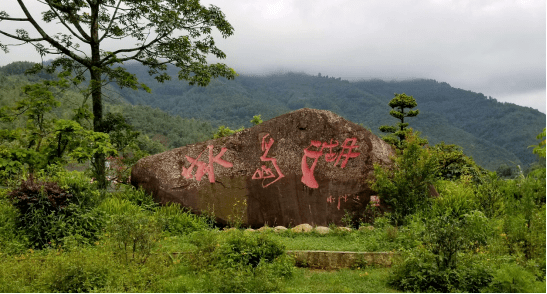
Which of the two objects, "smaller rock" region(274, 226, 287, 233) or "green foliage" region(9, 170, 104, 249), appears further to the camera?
"smaller rock" region(274, 226, 287, 233)

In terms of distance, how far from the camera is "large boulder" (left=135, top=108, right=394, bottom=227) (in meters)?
8.84

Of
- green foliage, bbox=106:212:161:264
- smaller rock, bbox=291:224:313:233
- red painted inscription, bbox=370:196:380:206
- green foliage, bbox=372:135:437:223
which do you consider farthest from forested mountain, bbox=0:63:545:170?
green foliage, bbox=106:212:161:264

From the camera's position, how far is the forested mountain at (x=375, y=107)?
162 ft

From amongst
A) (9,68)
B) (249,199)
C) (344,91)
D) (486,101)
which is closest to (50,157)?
(249,199)

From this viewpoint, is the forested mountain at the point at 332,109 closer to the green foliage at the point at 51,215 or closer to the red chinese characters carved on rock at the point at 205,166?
the red chinese characters carved on rock at the point at 205,166

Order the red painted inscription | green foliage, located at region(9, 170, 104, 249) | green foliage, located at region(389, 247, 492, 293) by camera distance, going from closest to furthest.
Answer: green foliage, located at region(389, 247, 492, 293) < green foliage, located at region(9, 170, 104, 249) < the red painted inscription

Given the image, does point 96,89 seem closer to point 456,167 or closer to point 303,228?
point 303,228

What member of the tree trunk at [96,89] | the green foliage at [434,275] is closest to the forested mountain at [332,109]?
the tree trunk at [96,89]

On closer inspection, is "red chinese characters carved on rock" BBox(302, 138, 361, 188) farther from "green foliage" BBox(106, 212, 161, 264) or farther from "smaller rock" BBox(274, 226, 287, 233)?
"green foliage" BBox(106, 212, 161, 264)

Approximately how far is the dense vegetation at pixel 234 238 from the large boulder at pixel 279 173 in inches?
16.4

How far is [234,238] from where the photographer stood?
5.73 metres

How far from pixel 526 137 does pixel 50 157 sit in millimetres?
53499

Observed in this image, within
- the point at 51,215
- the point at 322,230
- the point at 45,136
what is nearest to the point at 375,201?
the point at 322,230

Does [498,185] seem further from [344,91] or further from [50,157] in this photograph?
[344,91]
